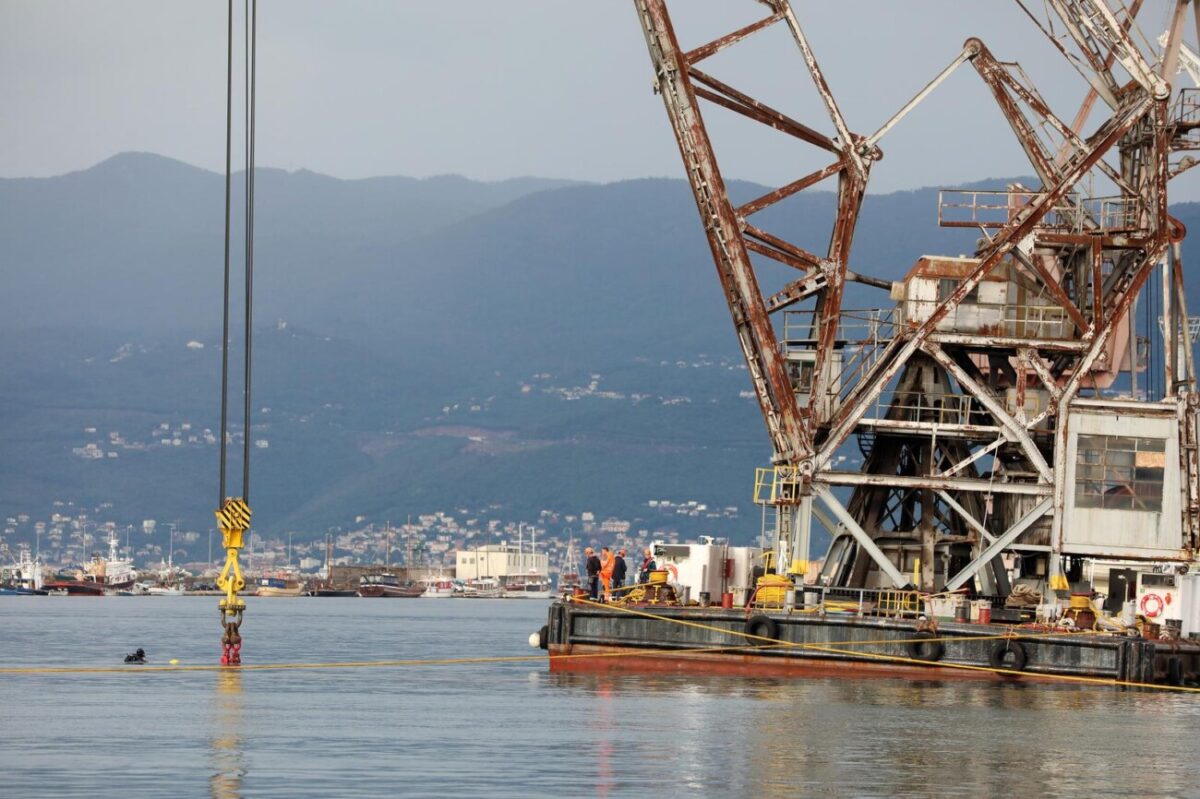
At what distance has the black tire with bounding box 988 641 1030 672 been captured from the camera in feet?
142

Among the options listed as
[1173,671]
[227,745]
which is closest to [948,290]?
[1173,671]

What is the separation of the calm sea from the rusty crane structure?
6.02 meters

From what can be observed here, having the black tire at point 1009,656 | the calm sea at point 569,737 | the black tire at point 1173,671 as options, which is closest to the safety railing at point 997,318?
the black tire at point 1009,656

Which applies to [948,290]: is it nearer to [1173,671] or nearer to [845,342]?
[845,342]

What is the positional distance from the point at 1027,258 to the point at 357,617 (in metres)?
87.4

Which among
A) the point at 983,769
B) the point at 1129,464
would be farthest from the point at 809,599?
the point at 983,769

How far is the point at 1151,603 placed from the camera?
45.5 m

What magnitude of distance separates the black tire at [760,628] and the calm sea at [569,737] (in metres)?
1.03

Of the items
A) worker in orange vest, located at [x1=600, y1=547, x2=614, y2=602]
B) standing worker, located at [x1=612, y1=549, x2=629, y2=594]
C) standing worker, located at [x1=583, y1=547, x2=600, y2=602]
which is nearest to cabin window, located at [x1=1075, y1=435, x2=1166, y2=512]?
standing worker, located at [x1=612, y1=549, x2=629, y2=594]

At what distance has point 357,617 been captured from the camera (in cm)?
13212

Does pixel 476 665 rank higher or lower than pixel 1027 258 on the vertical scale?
lower

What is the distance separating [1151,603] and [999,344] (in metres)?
7.36

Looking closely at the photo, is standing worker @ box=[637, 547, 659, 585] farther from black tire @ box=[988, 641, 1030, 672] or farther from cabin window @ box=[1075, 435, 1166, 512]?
cabin window @ box=[1075, 435, 1166, 512]

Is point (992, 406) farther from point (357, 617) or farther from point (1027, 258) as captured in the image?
point (357, 617)
